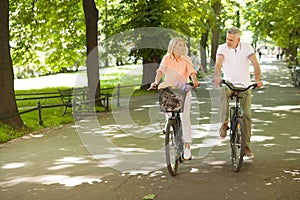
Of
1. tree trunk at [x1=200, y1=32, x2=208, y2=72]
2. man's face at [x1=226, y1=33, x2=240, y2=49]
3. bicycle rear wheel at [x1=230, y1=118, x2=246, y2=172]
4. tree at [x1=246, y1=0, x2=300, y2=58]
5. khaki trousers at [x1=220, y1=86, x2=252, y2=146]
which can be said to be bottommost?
bicycle rear wheel at [x1=230, y1=118, x2=246, y2=172]

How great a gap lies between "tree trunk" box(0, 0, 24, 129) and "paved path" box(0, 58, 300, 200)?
919mm

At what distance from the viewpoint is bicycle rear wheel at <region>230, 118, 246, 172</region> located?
6652mm

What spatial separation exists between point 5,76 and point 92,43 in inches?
231

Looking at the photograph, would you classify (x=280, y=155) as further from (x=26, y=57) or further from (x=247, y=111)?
(x=26, y=57)

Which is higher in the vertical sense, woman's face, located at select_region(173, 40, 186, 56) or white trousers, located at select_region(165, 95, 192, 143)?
woman's face, located at select_region(173, 40, 186, 56)

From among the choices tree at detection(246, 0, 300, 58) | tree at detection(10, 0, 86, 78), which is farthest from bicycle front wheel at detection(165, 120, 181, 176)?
tree at detection(246, 0, 300, 58)

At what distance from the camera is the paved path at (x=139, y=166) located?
19.4 ft

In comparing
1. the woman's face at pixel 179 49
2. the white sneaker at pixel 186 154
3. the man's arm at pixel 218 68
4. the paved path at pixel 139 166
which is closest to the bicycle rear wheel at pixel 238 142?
the paved path at pixel 139 166

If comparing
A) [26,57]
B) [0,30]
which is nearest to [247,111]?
[0,30]

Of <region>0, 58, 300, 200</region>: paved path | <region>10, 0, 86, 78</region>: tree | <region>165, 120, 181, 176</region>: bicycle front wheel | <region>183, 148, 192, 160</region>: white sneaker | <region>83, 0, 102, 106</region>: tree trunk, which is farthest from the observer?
<region>10, 0, 86, 78</region>: tree

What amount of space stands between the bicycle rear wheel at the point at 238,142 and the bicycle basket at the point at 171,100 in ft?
3.07

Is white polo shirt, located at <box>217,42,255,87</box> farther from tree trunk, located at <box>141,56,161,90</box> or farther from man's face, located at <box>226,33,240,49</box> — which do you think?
tree trunk, located at <box>141,56,161,90</box>

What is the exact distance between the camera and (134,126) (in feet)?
41.7

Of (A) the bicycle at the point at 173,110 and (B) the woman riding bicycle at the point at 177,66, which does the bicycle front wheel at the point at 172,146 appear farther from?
(B) the woman riding bicycle at the point at 177,66
